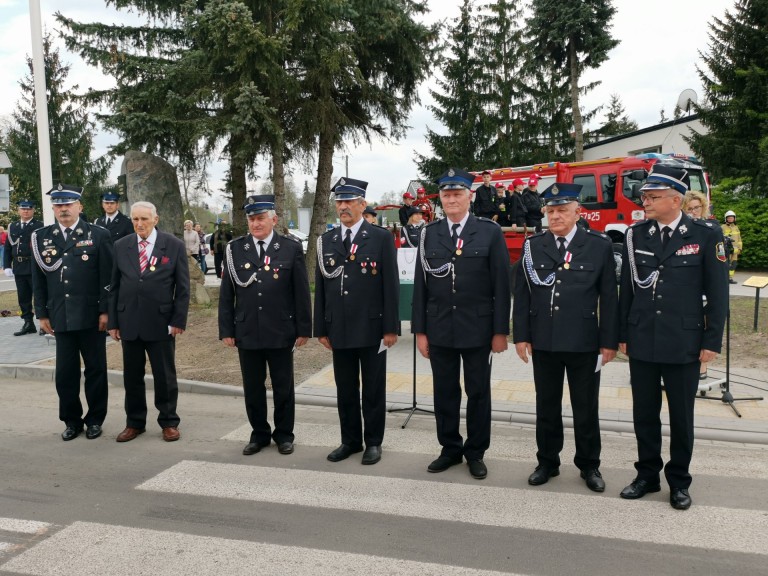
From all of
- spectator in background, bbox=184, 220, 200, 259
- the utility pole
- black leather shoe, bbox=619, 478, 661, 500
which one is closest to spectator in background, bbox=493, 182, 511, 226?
spectator in background, bbox=184, 220, 200, 259

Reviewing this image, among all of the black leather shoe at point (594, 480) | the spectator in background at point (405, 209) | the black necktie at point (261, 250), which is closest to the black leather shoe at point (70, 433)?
the black necktie at point (261, 250)

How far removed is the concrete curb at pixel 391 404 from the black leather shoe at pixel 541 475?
1.36m

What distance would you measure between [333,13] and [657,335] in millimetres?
12890

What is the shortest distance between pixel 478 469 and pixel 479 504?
512 millimetres

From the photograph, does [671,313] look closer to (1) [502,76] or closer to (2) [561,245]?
(2) [561,245]

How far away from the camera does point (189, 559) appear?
11.8 ft

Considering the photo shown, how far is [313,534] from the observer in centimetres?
391

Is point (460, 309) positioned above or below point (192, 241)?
below

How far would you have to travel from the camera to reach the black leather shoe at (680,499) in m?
4.20

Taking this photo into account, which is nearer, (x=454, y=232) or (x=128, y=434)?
(x=454, y=232)

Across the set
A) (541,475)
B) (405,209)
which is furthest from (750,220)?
(541,475)

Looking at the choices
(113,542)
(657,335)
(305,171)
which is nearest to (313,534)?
(113,542)

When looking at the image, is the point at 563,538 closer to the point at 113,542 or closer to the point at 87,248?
the point at 113,542

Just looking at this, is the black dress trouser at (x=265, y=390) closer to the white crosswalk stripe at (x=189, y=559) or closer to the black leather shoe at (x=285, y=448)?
the black leather shoe at (x=285, y=448)
